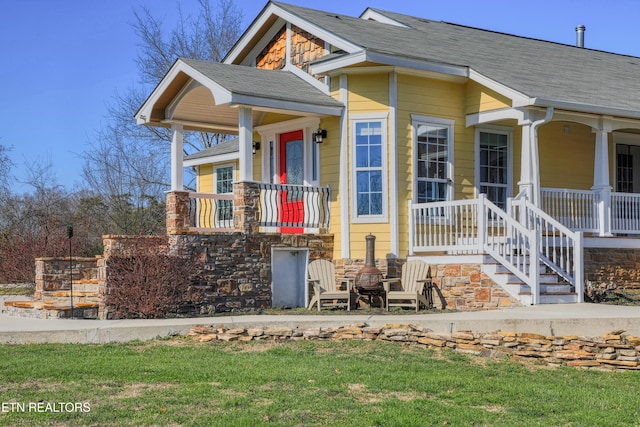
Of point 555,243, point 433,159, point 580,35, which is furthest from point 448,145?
point 580,35

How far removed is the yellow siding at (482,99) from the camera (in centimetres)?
1509

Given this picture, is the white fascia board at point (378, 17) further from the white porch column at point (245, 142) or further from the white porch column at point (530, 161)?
the white porch column at point (245, 142)

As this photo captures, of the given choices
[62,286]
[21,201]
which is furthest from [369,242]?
[21,201]

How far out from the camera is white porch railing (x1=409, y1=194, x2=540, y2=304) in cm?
1305

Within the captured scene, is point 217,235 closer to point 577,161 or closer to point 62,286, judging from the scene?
point 62,286

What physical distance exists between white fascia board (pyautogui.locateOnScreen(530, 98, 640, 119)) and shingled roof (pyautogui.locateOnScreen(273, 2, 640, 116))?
0.02 meters

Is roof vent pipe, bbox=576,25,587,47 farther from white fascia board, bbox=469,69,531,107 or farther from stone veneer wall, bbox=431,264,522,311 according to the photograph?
stone veneer wall, bbox=431,264,522,311

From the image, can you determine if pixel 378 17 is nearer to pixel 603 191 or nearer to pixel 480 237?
pixel 603 191

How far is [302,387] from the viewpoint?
25.8 feet

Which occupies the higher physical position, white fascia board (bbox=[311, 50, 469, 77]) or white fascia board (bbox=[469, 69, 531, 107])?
white fascia board (bbox=[311, 50, 469, 77])

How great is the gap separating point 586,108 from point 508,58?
10.1 feet

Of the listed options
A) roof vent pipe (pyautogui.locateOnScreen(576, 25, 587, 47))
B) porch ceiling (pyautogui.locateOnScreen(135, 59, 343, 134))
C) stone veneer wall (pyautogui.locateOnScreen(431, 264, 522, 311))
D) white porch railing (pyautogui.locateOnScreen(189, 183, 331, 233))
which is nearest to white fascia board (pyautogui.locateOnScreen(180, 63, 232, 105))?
porch ceiling (pyautogui.locateOnScreen(135, 59, 343, 134))

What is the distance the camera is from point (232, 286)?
45.8ft

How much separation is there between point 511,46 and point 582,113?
4604mm
